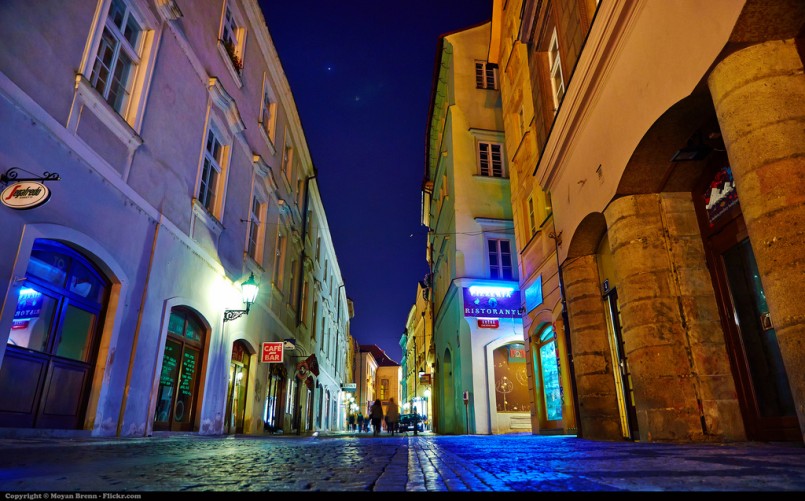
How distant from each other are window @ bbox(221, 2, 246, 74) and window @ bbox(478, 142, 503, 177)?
11.7 meters

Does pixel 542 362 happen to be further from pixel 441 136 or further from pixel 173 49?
pixel 441 136

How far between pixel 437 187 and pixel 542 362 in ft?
56.4

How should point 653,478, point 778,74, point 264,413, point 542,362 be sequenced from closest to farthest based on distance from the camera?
point 653,478, point 778,74, point 542,362, point 264,413

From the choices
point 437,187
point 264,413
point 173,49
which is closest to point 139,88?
point 173,49

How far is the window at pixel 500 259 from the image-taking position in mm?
19609

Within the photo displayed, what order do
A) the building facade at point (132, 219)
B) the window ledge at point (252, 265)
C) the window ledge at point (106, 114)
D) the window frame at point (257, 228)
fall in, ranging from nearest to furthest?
the building facade at point (132, 219) → the window ledge at point (106, 114) → the window ledge at point (252, 265) → the window frame at point (257, 228)

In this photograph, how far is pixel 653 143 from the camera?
6.07 metres

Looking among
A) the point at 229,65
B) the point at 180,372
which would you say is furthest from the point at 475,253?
the point at 180,372

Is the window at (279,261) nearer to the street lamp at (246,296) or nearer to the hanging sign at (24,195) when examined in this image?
the street lamp at (246,296)

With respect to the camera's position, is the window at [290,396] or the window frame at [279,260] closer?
the window frame at [279,260]

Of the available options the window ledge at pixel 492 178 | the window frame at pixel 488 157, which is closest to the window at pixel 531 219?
the window ledge at pixel 492 178

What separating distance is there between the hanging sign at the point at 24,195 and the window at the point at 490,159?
18215 mm

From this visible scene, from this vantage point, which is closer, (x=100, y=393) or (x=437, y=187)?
(x=100, y=393)

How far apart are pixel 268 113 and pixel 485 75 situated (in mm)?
12296
